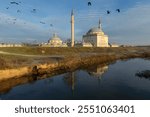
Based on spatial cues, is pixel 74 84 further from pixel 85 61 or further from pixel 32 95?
pixel 85 61

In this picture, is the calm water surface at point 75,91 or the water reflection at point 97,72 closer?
the calm water surface at point 75,91

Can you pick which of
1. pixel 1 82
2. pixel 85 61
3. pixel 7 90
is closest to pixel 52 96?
pixel 7 90

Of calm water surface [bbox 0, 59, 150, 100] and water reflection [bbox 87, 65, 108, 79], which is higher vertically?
water reflection [bbox 87, 65, 108, 79]

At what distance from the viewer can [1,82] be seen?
1448 inches

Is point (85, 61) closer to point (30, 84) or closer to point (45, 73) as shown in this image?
point (45, 73)

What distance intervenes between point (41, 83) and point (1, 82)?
6.22 metres

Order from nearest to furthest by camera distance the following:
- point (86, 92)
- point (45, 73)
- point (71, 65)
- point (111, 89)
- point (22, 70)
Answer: point (86, 92) < point (111, 89) < point (22, 70) < point (45, 73) < point (71, 65)

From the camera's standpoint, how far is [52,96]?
30.5 m

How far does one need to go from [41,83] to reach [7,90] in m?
7.04

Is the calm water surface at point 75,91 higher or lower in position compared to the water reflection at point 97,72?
lower

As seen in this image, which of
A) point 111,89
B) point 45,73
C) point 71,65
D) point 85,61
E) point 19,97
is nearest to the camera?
point 19,97

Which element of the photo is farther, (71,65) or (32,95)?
(71,65)

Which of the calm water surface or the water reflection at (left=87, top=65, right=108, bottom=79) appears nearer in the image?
the calm water surface

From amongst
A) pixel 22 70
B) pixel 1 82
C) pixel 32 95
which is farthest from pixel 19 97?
pixel 22 70
